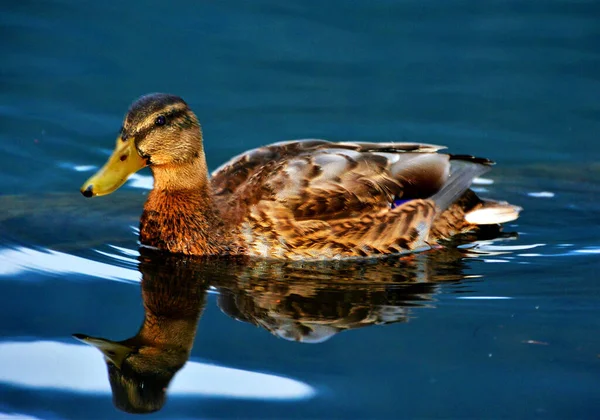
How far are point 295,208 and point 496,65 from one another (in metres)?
4.98

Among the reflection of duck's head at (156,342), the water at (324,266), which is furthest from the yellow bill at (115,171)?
the reflection of duck's head at (156,342)

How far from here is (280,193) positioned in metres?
8.22

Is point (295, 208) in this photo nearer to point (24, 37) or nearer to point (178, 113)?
point (178, 113)

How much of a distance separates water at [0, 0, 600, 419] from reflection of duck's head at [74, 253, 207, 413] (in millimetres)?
65

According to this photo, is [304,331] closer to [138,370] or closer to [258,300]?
[258,300]

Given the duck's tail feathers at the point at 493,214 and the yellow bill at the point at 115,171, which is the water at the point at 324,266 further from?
the yellow bill at the point at 115,171

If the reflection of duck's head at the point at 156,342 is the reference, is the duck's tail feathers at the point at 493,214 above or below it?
above

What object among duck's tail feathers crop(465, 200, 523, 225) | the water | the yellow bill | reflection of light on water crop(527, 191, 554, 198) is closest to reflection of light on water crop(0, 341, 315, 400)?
the water

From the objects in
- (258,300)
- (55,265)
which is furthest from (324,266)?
(55,265)

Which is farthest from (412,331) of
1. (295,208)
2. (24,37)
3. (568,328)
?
(24,37)

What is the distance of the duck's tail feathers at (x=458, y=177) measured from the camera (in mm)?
8797

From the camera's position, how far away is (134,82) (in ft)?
39.1

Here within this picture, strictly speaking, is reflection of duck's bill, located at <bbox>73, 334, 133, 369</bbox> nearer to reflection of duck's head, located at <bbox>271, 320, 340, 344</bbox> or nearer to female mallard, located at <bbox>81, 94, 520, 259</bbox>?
reflection of duck's head, located at <bbox>271, 320, 340, 344</bbox>

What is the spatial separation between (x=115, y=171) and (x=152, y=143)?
36 centimetres
